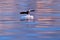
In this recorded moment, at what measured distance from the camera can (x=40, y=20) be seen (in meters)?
3.28

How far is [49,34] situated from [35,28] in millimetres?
278

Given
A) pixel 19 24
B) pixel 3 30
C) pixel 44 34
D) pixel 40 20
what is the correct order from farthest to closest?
pixel 40 20 → pixel 19 24 → pixel 3 30 → pixel 44 34

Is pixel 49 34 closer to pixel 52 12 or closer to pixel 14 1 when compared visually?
pixel 52 12

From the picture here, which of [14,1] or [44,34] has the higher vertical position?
[14,1]

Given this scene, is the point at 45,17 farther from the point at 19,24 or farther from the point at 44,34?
the point at 44,34

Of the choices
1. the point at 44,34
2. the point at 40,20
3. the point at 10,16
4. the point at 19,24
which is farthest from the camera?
the point at 10,16

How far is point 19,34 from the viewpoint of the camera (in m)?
2.58

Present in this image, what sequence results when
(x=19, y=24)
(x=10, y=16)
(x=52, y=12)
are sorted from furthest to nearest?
(x=52, y=12), (x=10, y=16), (x=19, y=24)

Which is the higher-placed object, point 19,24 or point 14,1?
point 14,1

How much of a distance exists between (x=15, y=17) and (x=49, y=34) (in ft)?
3.21

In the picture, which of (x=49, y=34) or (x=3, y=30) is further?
(x=3, y=30)

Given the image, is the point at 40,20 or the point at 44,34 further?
the point at 40,20

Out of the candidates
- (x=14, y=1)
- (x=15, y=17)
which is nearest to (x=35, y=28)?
(x=15, y=17)

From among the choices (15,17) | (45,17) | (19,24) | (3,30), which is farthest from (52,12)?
(3,30)
